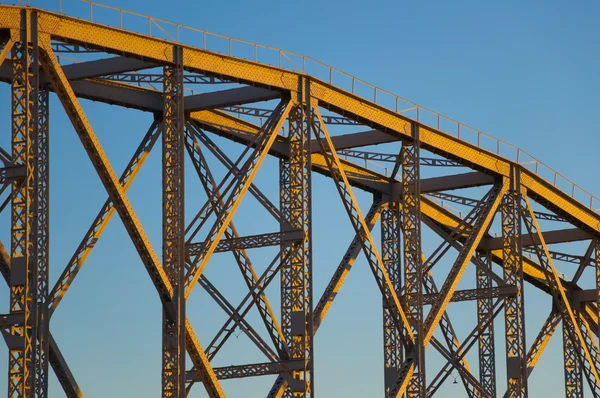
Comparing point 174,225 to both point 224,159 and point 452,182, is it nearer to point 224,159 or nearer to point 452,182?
point 224,159

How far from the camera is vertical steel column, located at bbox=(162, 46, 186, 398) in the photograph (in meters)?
55.0

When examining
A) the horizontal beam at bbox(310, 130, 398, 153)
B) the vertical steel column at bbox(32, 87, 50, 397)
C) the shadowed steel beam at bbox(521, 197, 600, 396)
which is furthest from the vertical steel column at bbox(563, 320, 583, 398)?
the vertical steel column at bbox(32, 87, 50, 397)

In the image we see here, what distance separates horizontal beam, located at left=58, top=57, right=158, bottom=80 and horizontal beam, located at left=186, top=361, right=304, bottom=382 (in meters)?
11.2

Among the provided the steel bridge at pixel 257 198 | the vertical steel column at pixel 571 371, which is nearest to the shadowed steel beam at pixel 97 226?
the steel bridge at pixel 257 198

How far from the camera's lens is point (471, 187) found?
75.8 metres

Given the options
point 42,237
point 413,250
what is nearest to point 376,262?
point 413,250

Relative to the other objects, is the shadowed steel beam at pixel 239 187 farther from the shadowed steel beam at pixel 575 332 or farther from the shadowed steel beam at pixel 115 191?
the shadowed steel beam at pixel 575 332

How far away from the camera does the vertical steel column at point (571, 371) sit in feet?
289

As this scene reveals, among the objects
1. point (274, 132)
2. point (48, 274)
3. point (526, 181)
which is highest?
point (526, 181)

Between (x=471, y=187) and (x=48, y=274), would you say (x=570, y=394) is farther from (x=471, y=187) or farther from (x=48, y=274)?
(x=48, y=274)

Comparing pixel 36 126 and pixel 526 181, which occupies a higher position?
pixel 526 181

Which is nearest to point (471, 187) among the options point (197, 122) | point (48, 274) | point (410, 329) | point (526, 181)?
point (526, 181)

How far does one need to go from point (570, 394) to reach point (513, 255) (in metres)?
14.8

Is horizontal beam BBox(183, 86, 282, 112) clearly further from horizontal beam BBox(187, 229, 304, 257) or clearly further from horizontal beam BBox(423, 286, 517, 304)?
horizontal beam BBox(423, 286, 517, 304)
